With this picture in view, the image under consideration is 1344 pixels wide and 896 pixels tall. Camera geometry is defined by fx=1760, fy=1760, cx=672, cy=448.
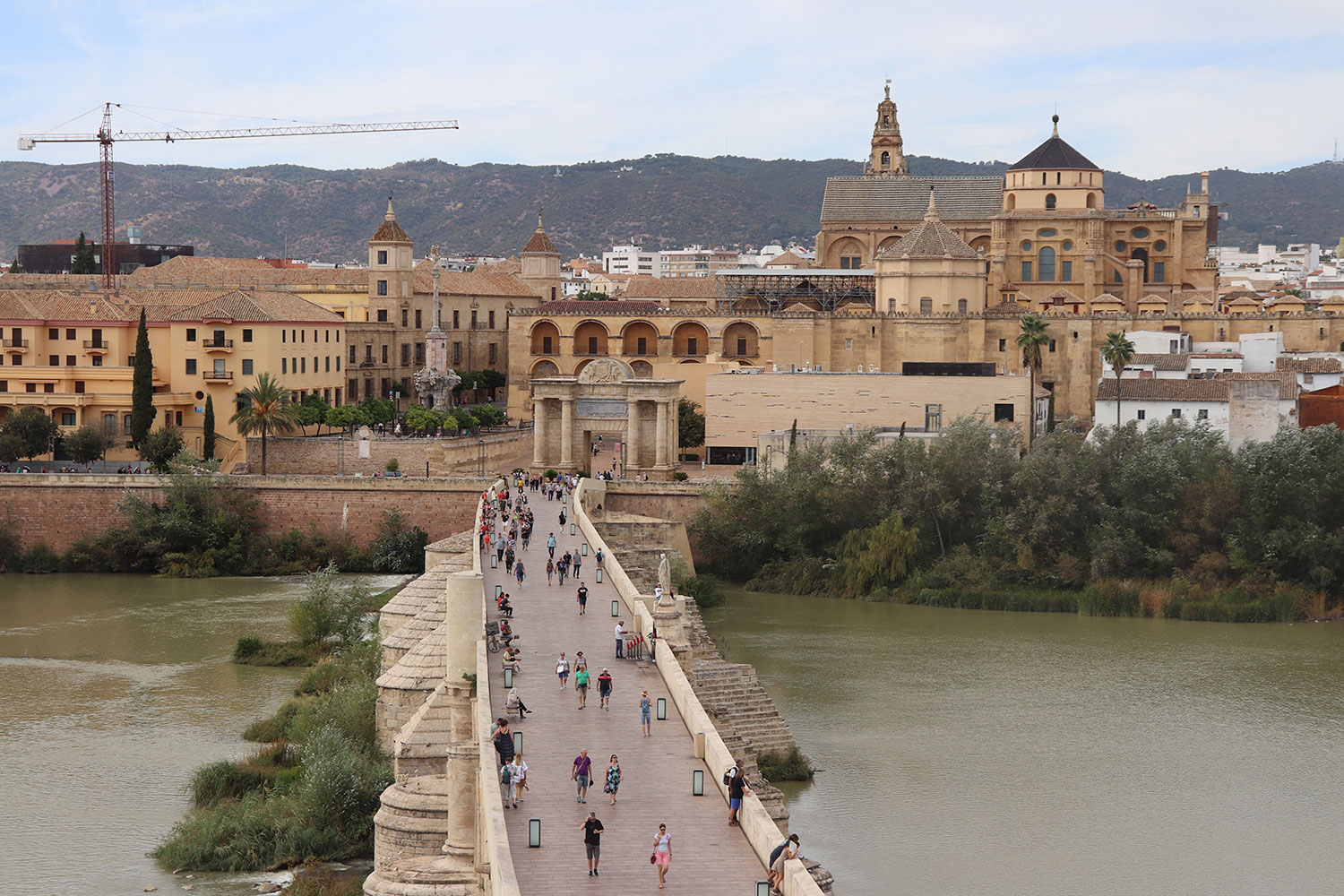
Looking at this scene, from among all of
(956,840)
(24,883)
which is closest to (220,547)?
(24,883)

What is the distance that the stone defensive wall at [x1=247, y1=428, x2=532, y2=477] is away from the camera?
59125 mm

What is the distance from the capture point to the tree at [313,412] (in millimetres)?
61156

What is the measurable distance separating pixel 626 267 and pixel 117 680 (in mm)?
141240

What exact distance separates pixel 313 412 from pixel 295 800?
1420 inches

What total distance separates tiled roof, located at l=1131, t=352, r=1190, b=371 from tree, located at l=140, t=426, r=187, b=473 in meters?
32.6

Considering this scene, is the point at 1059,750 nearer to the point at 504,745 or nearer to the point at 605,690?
the point at 605,690

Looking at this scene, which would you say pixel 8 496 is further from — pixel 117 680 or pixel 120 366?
pixel 117 680

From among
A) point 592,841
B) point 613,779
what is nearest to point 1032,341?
point 613,779

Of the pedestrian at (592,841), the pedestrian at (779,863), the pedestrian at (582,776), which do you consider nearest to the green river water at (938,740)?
the pedestrian at (582,776)

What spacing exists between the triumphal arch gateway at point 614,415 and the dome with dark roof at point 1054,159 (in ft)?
89.9

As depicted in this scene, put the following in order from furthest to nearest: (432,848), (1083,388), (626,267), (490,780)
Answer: (626,267) → (1083,388) → (432,848) → (490,780)

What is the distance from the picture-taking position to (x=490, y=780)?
1939 cm

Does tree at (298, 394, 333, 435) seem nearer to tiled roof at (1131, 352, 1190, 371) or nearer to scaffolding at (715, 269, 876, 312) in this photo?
scaffolding at (715, 269, 876, 312)

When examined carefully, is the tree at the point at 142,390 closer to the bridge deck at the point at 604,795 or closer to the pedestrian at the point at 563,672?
the bridge deck at the point at 604,795
